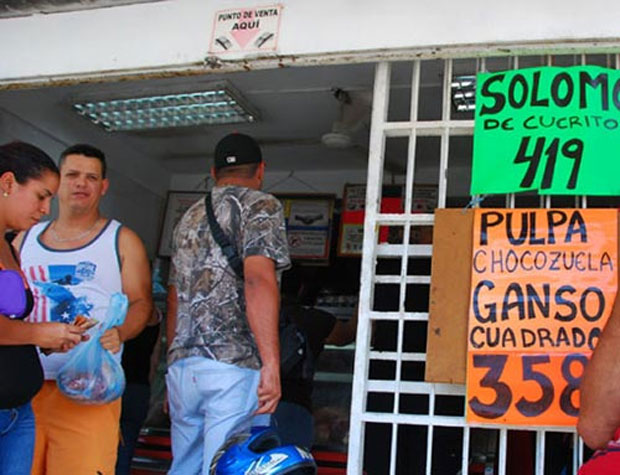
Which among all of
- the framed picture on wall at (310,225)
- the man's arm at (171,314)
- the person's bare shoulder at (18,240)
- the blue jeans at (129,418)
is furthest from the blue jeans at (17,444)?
the framed picture on wall at (310,225)

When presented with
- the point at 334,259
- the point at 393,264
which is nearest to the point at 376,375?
the point at 393,264

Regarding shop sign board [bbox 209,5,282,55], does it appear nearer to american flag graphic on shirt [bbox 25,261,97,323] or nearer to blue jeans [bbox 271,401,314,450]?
american flag graphic on shirt [bbox 25,261,97,323]

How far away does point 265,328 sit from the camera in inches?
115

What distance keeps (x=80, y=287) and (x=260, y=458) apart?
4.77 ft

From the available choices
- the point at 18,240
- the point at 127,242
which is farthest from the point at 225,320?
the point at 18,240

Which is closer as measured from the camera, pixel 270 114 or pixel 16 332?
pixel 16 332

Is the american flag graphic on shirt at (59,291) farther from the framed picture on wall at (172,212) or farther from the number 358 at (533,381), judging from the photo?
the framed picture on wall at (172,212)

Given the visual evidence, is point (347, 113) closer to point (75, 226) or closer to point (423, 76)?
point (423, 76)

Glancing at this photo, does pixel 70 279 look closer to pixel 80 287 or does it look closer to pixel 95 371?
pixel 80 287

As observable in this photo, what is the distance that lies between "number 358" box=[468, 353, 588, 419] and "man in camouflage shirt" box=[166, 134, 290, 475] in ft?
2.71

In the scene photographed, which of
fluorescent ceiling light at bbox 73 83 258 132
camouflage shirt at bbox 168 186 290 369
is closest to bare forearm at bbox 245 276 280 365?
camouflage shirt at bbox 168 186 290 369

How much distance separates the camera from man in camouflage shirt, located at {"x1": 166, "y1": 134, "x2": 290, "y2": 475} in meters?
2.92

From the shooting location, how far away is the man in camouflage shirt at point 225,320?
2.92 metres

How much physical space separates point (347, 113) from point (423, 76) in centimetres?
72
